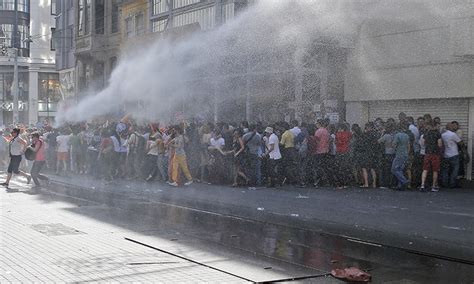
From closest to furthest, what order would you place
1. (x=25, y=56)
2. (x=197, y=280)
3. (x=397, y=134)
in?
1. (x=197, y=280)
2. (x=397, y=134)
3. (x=25, y=56)

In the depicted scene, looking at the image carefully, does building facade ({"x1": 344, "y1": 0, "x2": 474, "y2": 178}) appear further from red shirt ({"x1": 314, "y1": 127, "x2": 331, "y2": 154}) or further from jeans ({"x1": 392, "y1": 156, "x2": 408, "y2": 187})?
red shirt ({"x1": 314, "y1": 127, "x2": 331, "y2": 154})

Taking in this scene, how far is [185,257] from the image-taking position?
6.97 meters

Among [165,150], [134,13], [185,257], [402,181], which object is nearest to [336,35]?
[402,181]

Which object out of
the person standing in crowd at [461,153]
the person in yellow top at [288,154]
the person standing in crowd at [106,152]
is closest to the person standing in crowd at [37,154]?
the person standing in crowd at [106,152]

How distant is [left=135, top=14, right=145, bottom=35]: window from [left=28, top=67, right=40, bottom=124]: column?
26.4 metres

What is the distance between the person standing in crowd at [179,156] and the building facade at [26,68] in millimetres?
40371

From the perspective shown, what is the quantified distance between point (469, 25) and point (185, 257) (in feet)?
33.0

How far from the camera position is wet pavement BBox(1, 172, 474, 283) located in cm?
692

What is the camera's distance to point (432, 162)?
13523 mm

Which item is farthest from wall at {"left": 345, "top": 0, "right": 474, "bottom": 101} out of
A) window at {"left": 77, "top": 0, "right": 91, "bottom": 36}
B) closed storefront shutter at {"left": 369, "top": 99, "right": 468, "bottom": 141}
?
window at {"left": 77, "top": 0, "right": 91, "bottom": 36}

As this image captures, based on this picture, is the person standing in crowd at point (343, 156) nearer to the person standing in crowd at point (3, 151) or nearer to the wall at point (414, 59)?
the wall at point (414, 59)

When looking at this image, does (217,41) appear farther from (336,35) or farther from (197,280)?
(197,280)

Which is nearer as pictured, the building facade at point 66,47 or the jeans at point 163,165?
the jeans at point 163,165

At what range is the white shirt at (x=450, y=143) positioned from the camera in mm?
13703
